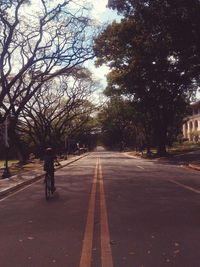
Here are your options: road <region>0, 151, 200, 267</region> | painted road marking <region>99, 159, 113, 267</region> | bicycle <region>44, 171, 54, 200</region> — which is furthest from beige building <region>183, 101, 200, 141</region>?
painted road marking <region>99, 159, 113, 267</region>

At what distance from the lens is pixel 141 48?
24.6 metres

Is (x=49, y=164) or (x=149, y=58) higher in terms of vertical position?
(x=149, y=58)

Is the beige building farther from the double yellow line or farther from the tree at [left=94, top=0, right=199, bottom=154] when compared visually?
the double yellow line

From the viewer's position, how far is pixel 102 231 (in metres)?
6.27

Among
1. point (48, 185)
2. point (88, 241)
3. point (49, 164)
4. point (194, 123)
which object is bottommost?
point (88, 241)

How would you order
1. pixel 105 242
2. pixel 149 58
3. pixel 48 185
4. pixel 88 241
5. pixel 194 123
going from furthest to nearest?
1. pixel 194 123
2. pixel 149 58
3. pixel 48 185
4. pixel 88 241
5. pixel 105 242

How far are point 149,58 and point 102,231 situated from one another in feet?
73.0

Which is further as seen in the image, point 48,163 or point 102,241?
point 48,163

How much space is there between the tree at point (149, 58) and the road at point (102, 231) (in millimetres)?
12382

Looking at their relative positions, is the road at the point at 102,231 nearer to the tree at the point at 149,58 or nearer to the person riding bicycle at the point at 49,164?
the person riding bicycle at the point at 49,164

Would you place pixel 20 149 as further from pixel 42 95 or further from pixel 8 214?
pixel 8 214

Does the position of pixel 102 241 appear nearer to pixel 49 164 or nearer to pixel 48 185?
pixel 48 185

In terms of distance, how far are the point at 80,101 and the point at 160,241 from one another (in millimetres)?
41585

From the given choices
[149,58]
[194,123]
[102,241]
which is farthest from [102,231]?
[194,123]
